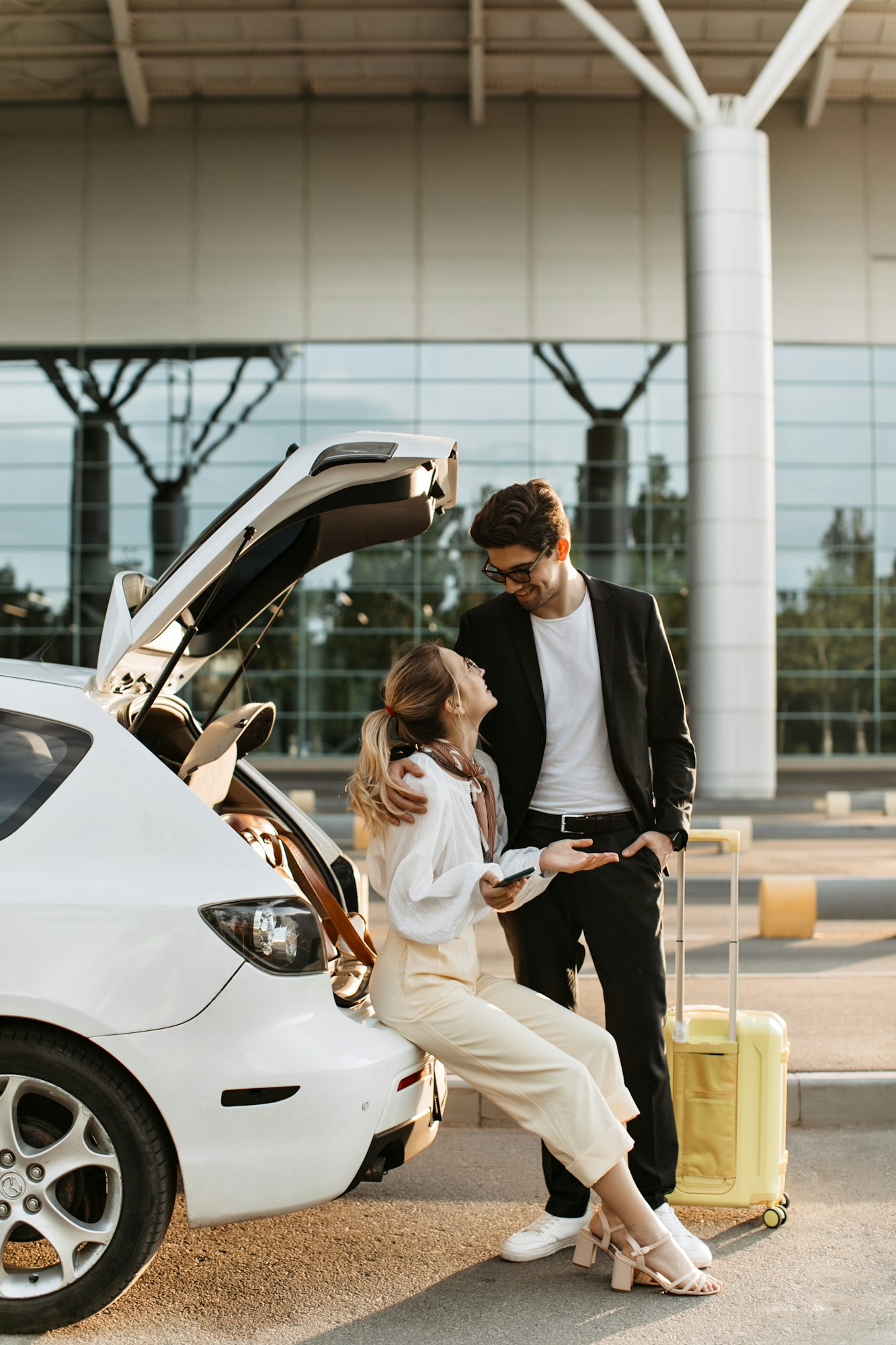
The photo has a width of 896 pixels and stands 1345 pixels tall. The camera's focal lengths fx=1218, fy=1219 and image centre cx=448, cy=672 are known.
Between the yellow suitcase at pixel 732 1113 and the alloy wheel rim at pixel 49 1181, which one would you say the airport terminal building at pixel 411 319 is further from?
the alloy wheel rim at pixel 49 1181

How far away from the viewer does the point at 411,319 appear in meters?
25.1

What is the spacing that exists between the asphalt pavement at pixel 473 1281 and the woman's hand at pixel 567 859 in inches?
43.5

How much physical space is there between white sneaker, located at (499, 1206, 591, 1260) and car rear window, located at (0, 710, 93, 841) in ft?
5.83

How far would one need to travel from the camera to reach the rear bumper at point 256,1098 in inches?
112

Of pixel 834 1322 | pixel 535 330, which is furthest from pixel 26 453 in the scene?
pixel 834 1322

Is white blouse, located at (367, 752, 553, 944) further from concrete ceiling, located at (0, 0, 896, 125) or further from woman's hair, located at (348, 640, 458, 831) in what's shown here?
concrete ceiling, located at (0, 0, 896, 125)

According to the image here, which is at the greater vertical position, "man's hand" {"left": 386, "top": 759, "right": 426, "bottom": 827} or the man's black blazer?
the man's black blazer

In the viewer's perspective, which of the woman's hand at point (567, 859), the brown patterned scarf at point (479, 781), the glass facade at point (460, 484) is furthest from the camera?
the glass facade at point (460, 484)

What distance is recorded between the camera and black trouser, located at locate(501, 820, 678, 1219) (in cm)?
344

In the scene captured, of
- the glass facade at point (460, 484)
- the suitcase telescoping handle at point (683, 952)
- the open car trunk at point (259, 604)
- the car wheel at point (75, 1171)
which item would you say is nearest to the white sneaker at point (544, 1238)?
the suitcase telescoping handle at point (683, 952)

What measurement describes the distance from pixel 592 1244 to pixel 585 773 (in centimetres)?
129

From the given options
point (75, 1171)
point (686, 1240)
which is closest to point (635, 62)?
point (686, 1240)

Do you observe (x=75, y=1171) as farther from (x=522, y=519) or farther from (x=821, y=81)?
(x=821, y=81)

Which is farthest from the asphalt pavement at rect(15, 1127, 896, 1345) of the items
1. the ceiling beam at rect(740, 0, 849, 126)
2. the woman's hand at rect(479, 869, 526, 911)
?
the ceiling beam at rect(740, 0, 849, 126)
